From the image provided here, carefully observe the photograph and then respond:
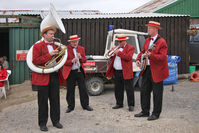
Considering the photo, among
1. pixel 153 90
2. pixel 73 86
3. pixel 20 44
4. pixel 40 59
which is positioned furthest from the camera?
pixel 20 44

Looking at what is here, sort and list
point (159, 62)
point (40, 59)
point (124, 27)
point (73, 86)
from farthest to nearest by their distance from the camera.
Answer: point (124, 27) < point (73, 86) < point (159, 62) < point (40, 59)

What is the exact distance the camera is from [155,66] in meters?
5.21

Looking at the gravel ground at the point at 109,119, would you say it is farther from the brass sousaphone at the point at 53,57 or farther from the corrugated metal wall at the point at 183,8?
the corrugated metal wall at the point at 183,8

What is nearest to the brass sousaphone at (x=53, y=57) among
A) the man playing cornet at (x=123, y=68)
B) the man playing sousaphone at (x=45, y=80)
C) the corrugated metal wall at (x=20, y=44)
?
the man playing sousaphone at (x=45, y=80)

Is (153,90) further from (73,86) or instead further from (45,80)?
(45,80)

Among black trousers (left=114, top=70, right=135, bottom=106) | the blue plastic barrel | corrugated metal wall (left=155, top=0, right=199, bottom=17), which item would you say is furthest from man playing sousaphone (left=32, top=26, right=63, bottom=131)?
corrugated metal wall (left=155, top=0, right=199, bottom=17)

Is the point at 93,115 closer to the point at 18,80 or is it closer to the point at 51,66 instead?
the point at 51,66

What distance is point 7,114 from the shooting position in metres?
6.37

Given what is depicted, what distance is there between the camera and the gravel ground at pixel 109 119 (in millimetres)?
4863

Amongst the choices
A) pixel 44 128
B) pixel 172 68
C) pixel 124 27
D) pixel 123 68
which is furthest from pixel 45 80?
pixel 124 27

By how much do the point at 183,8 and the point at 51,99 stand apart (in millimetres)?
14687

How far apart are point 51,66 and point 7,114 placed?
249 cm

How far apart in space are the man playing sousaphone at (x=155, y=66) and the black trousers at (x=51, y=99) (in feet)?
6.12

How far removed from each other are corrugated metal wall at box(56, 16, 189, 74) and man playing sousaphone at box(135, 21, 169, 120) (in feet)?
17.8
